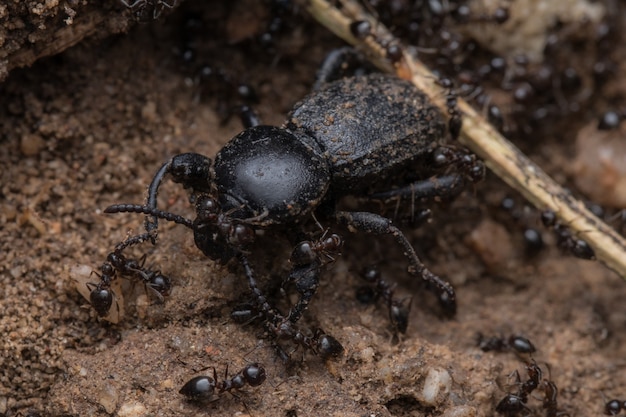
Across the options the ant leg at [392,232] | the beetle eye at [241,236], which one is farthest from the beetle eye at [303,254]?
the ant leg at [392,232]

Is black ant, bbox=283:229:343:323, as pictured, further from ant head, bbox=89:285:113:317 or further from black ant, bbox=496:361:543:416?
black ant, bbox=496:361:543:416

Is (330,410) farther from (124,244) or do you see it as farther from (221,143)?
(221,143)

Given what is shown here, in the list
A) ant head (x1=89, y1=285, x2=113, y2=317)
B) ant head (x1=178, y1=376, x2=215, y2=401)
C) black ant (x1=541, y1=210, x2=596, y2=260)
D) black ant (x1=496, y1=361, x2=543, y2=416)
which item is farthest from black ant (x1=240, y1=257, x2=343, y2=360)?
black ant (x1=541, y1=210, x2=596, y2=260)

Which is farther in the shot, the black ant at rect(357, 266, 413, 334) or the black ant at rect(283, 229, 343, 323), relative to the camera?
the black ant at rect(357, 266, 413, 334)

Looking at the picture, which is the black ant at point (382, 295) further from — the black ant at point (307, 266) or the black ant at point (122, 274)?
the black ant at point (122, 274)

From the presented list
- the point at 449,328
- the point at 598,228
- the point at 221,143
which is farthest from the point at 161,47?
the point at 598,228

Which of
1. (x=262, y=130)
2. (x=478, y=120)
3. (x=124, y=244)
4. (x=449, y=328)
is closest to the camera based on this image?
(x=124, y=244)

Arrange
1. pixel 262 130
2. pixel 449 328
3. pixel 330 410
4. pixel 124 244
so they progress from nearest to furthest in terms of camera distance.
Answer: pixel 330 410
pixel 124 244
pixel 262 130
pixel 449 328
